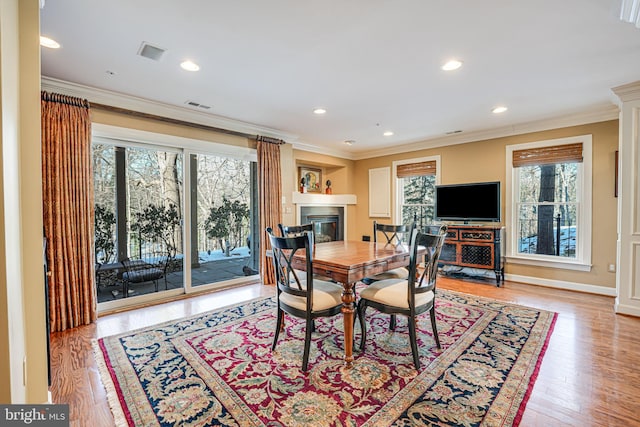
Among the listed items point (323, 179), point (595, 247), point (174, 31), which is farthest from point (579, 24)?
point (323, 179)

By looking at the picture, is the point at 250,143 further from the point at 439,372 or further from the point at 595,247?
the point at 595,247

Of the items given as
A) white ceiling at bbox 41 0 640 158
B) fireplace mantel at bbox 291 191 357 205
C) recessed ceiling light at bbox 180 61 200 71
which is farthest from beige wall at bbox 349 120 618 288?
recessed ceiling light at bbox 180 61 200 71

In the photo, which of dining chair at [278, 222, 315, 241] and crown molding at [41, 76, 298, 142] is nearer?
crown molding at [41, 76, 298, 142]

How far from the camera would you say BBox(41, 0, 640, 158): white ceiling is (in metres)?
1.88

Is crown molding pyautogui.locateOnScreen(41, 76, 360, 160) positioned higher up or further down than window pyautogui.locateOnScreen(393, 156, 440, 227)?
higher up

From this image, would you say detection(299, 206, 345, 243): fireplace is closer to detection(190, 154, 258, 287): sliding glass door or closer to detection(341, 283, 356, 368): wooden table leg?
detection(190, 154, 258, 287): sliding glass door

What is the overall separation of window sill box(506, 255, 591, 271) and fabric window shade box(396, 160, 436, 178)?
6.61ft

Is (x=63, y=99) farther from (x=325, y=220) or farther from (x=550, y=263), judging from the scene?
(x=550, y=263)

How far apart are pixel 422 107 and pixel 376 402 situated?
11.0 feet

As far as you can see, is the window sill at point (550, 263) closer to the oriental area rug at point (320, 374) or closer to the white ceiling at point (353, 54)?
the oriental area rug at point (320, 374)

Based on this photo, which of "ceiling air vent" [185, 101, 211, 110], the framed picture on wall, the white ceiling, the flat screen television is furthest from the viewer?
A: the framed picture on wall

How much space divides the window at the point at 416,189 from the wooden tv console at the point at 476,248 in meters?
0.87

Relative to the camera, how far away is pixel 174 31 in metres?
2.09

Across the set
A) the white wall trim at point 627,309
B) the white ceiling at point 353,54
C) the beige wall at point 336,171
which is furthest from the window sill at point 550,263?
the beige wall at point 336,171
